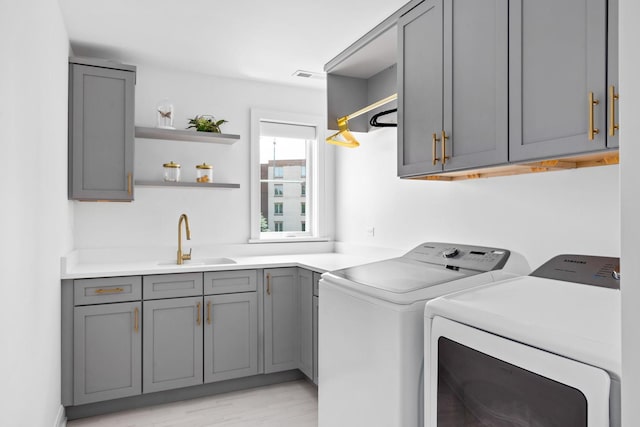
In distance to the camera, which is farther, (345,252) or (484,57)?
(345,252)

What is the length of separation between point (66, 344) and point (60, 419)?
42 centimetres

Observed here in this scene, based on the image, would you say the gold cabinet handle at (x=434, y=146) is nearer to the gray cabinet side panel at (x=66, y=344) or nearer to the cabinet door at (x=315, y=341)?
the cabinet door at (x=315, y=341)

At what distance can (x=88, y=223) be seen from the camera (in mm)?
3143

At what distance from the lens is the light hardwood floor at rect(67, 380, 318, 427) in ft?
8.36

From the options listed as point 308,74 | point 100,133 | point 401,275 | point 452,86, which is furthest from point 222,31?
point 401,275

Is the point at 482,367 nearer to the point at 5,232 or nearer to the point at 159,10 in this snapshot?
the point at 5,232

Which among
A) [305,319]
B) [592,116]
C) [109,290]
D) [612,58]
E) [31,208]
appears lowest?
[305,319]

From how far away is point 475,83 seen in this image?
1.85m

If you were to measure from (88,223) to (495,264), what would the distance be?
112 inches

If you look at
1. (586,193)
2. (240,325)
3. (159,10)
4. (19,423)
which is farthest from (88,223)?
(586,193)

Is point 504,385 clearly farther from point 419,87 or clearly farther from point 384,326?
point 419,87

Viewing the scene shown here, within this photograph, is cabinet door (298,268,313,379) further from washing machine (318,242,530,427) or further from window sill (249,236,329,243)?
washing machine (318,242,530,427)

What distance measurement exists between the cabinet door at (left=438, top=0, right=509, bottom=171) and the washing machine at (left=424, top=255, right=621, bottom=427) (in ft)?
2.01

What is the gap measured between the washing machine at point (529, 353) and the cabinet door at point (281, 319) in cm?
185
